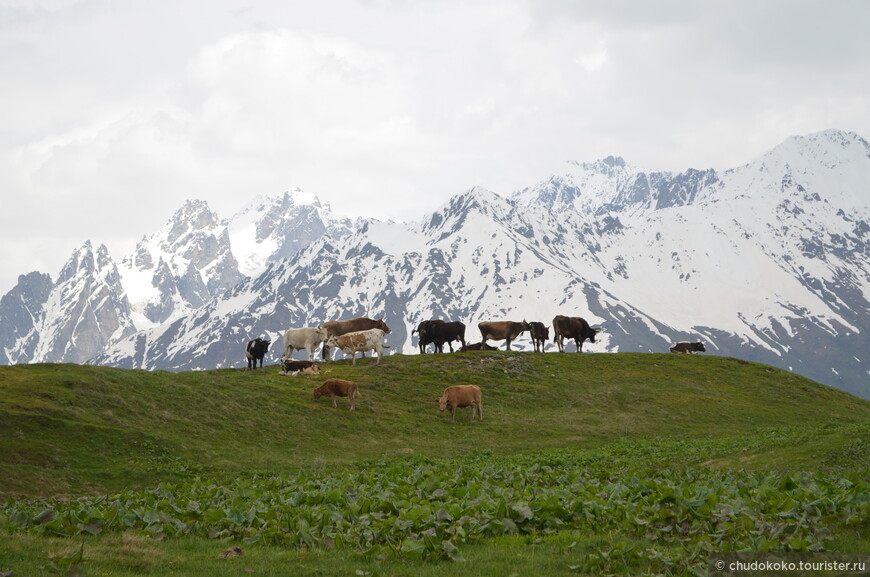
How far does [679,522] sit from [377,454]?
81.3 ft

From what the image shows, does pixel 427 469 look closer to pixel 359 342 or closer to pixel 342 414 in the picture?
pixel 342 414

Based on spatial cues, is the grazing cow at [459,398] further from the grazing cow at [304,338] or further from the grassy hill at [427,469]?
the grazing cow at [304,338]

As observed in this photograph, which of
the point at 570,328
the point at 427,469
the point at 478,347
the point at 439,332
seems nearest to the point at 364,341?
the point at 439,332

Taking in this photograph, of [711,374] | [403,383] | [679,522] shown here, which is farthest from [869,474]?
[711,374]

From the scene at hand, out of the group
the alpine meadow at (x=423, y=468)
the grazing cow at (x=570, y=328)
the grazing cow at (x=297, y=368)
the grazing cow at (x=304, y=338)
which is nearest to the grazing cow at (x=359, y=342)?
the alpine meadow at (x=423, y=468)

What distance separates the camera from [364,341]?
59094 mm

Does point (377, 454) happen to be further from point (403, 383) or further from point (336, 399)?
point (403, 383)

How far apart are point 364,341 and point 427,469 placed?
3228 cm

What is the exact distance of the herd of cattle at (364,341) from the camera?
4806cm

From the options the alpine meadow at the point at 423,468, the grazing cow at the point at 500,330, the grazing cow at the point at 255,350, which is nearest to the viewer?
the alpine meadow at the point at 423,468

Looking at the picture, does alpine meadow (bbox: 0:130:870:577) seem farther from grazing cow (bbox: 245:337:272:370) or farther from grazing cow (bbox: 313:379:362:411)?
grazing cow (bbox: 313:379:362:411)

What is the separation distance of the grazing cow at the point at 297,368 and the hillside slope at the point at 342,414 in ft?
3.47

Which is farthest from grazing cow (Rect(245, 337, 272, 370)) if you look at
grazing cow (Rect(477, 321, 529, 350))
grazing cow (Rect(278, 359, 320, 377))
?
grazing cow (Rect(477, 321, 529, 350))

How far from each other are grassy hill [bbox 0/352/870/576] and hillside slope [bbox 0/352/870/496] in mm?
153
